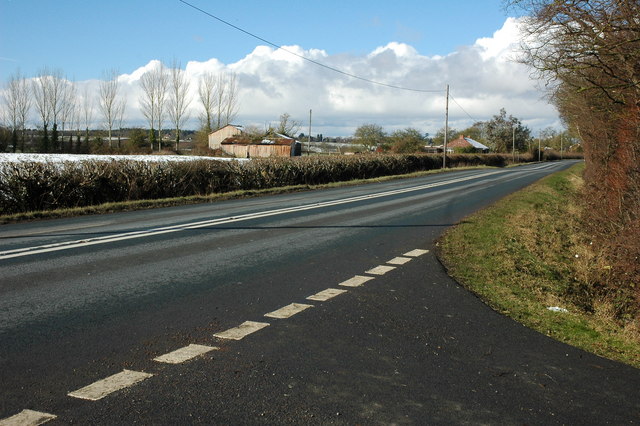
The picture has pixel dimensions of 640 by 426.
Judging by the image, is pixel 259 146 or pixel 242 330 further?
pixel 259 146

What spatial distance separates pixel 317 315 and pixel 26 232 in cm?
819

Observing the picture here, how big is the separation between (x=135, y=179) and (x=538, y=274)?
1380 centimetres

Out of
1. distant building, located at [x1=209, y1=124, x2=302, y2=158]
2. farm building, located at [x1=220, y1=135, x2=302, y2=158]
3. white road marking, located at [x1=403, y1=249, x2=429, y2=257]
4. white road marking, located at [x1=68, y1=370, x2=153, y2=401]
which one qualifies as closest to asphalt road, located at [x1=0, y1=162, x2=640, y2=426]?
white road marking, located at [x1=68, y1=370, x2=153, y2=401]

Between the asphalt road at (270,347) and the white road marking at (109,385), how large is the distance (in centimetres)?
2

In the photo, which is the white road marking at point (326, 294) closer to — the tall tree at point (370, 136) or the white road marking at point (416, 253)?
the white road marking at point (416, 253)

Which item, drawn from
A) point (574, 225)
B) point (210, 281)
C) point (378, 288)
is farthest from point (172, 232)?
point (574, 225)

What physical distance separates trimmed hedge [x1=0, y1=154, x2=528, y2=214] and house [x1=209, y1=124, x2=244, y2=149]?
177ft

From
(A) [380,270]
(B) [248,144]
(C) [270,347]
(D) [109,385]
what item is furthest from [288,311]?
(B) [248,144]

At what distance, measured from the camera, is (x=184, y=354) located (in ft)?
14.7

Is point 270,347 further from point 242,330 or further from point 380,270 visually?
point 380,270

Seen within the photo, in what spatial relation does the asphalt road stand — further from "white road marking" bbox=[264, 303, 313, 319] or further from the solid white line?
the solid white line

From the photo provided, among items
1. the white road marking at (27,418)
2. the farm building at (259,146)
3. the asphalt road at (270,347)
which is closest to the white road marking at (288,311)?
the asphalt road at (270,347)

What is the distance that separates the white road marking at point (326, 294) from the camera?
636cm

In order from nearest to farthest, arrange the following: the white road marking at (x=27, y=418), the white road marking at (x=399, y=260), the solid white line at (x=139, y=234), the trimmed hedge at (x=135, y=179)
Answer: the white road marking at (x=27, y=418), the white road marking at (x=399, y=260), the solid white line at (x=139, y=234), the trimmed hedge at (x=135, y=179)
